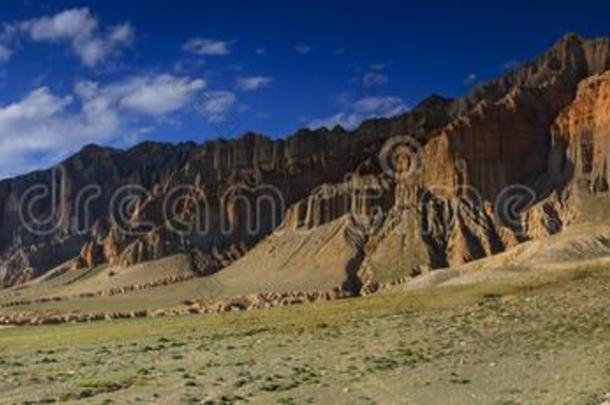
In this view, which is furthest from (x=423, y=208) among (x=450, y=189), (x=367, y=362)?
(x=367, y=362)

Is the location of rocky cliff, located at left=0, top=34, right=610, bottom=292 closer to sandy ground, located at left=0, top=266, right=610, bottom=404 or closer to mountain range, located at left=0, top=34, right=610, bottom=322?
mountain range, located at left=0, top=34, right=610, bottom=322

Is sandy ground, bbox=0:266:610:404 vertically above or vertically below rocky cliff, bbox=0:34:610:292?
below

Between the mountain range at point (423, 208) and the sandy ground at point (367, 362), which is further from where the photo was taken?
the mountain range at point (423, 208)

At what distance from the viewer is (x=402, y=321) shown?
171 ft

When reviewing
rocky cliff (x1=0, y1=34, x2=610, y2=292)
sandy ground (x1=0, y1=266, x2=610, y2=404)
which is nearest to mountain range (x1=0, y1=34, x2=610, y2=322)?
rocky cliff (x1=0, y1=34, x2=610, y2=292)

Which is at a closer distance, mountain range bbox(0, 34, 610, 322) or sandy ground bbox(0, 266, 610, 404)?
sandy ground bbox(0, 266, 610, 404)

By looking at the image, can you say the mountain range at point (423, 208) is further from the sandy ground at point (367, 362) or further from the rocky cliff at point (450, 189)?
the sandy ground at point (367, 362)

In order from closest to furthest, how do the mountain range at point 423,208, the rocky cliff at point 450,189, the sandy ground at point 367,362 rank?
the sandy ground at point 367,362 → the mountain range at point 423,208 → the rocky cliff at point 450,189

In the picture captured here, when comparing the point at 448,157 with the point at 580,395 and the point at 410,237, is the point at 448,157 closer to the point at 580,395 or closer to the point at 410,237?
the point at 410,237
